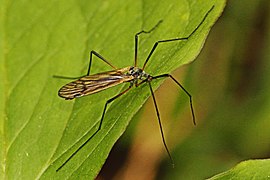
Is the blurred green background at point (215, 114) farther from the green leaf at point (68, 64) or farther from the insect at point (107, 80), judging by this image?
the green leaf at point (68, 64)

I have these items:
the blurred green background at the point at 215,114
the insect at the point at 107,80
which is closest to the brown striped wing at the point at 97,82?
the insect at the point at 107,80

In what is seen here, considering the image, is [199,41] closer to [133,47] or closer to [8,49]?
[133,47]

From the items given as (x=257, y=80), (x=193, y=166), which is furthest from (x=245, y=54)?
(x=193, y=166)

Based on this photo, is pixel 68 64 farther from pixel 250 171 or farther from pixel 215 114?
pixel 215 114

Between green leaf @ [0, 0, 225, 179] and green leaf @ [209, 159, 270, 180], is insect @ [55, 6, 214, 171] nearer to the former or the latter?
green leaf @ [0, 0, 225, 179]

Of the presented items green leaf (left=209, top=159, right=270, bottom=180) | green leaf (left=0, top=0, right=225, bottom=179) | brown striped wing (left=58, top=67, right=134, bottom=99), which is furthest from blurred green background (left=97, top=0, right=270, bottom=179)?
green leaf (left=209, top=159, right=270, bottom=180)

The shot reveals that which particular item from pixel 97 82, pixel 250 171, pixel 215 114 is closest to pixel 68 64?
pixel 97 82
